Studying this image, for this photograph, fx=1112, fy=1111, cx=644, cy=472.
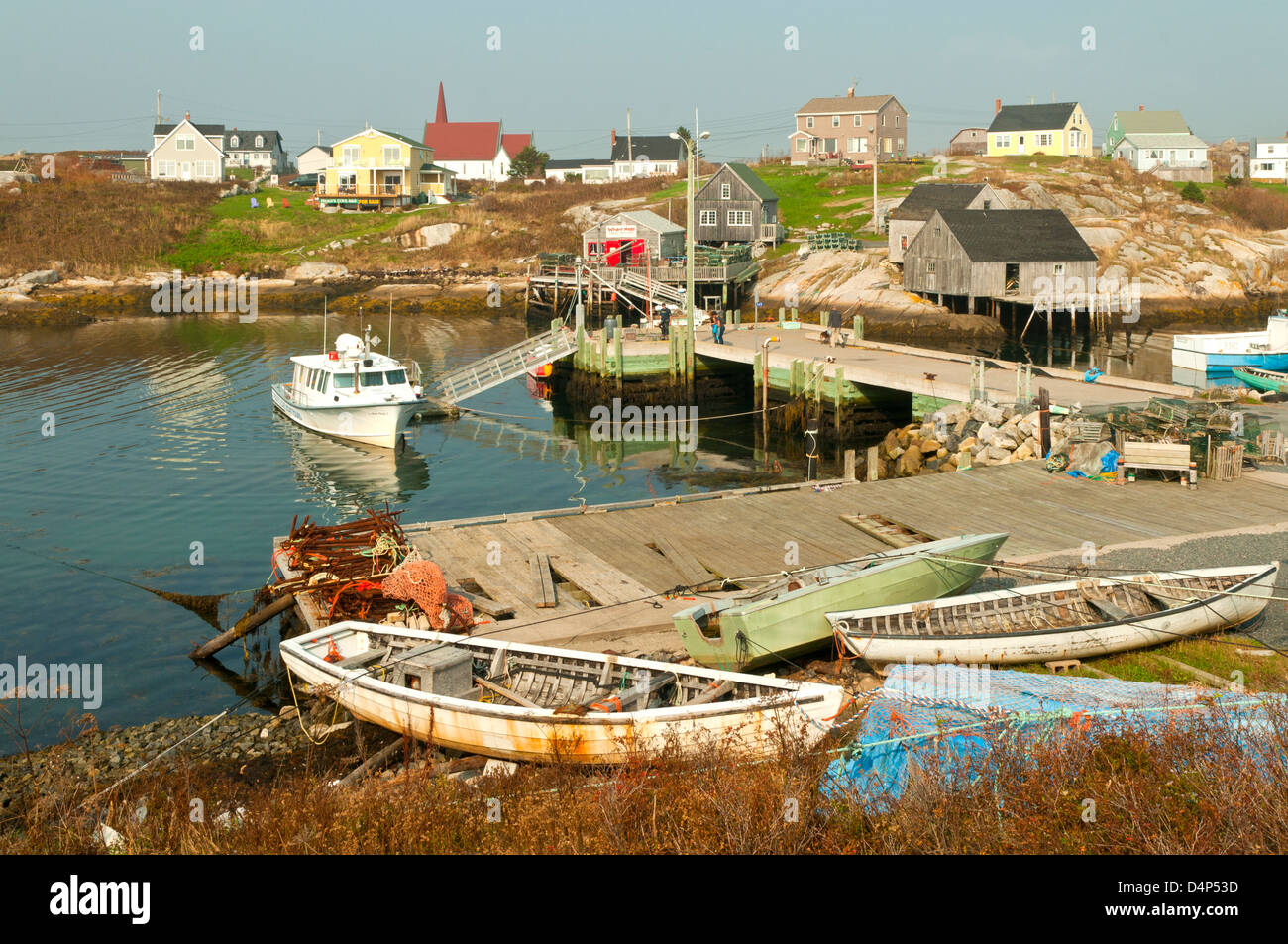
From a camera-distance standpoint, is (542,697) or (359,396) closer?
→ (542,697)

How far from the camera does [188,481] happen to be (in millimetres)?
32594

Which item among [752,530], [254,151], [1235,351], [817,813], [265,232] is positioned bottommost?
[817,813]

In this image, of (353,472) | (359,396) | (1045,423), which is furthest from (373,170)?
(1045,423)

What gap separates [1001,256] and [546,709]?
175 feet

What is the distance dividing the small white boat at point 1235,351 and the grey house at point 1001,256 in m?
12.8

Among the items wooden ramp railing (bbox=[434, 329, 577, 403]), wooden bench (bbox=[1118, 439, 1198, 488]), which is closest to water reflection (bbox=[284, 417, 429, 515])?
wooden ramp railing (bbox=[434, 329, 577, 403])

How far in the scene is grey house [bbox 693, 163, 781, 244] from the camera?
78812 millimetres

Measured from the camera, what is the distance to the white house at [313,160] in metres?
132

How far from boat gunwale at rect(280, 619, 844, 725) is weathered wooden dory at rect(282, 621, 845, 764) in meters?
0.01

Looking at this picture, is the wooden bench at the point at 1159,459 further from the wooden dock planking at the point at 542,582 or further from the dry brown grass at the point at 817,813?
the dry brown grass at the point at 817,813

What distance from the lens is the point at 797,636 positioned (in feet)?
48.2

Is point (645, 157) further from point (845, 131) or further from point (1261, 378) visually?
point (1261, 378)
